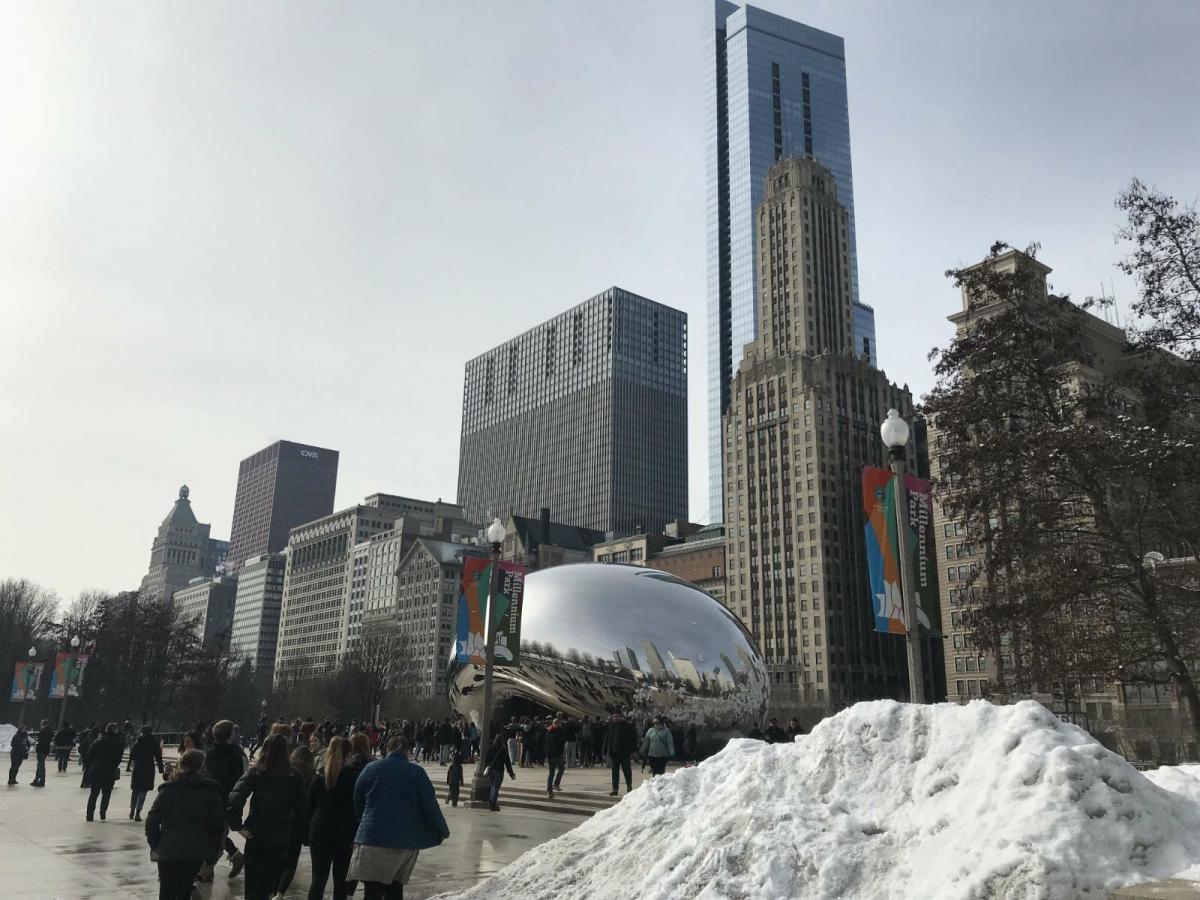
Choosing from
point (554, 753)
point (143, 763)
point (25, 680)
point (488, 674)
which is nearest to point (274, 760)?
point (143, 763)

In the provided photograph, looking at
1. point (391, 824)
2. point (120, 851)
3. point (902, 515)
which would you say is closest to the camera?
point (391, 824)

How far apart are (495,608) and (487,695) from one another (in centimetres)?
329

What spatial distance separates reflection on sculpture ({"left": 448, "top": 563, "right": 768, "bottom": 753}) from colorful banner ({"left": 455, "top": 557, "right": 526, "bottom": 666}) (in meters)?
5.45

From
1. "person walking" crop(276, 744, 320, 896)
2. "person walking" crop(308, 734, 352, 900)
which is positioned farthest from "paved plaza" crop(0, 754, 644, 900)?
"person walking" crop(308, 734, 352, 900)

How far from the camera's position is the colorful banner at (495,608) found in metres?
24.2

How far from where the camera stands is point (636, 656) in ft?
96.6

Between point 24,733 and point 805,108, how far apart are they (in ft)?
663

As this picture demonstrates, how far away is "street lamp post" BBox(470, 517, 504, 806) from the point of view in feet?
67.3

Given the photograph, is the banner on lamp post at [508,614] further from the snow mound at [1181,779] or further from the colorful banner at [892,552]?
the snow mound at [1181,779]

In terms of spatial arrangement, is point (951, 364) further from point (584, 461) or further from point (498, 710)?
point (584, 461)

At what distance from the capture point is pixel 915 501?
15.9 meters

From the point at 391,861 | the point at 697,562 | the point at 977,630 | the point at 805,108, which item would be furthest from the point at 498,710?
the point at 805,108

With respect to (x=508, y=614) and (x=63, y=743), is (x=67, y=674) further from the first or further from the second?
(x=508, y=614)

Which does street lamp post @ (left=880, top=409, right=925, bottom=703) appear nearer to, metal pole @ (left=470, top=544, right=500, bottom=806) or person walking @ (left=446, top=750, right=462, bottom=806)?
metal pole @ (left=470, top=544, right=500, bottom=806)
